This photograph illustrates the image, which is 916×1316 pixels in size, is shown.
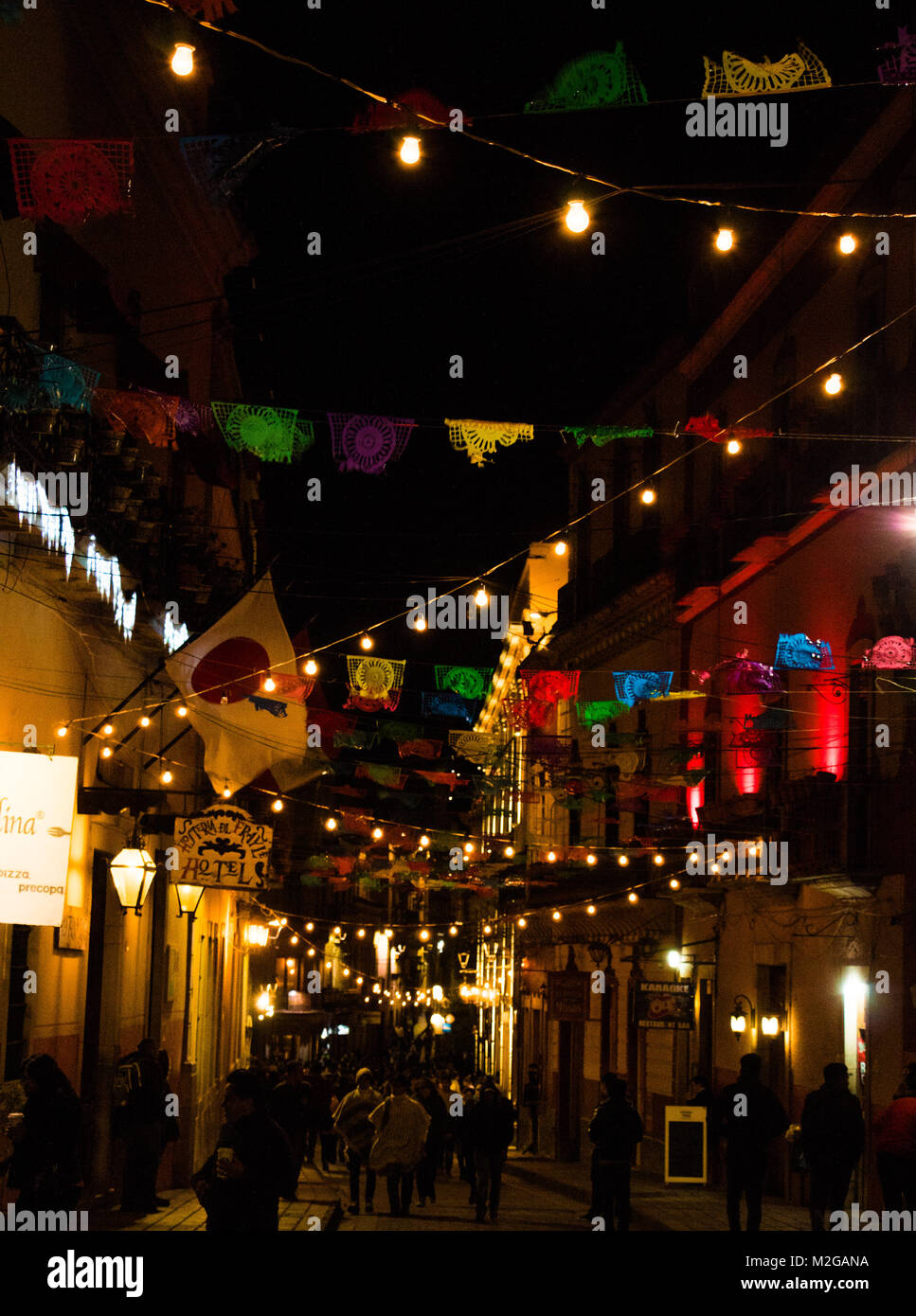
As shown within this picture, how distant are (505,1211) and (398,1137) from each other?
319cm

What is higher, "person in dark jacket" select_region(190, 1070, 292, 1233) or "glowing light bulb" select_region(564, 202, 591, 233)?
"glowing light bulb" select_region(564, 202, 591, 233)

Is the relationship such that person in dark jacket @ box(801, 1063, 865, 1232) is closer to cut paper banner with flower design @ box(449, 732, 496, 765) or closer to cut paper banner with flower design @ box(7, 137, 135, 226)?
cut paper banner with flower design @ box(7, 137, 135, 226)

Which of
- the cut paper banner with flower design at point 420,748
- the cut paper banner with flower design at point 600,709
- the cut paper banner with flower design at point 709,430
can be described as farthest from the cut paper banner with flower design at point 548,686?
→ the cut paper banner with flower design at point 709,430

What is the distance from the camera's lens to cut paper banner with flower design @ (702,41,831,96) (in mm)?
10445

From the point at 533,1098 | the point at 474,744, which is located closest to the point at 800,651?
the point at 474,744

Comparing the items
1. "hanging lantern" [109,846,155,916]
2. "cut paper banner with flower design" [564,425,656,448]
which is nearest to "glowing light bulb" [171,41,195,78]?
"cut paper banner with flower design" [564,425,656,448]

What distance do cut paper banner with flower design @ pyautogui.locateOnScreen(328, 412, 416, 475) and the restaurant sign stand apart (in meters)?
14.7

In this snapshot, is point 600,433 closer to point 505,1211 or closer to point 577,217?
point 577,217

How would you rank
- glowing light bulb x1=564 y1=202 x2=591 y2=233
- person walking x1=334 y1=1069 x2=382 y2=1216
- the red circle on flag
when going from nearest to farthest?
glowing light bulb x1=564 y1=202 x2=591 y2=233 → the red circle on flag → person walking x1=334 y1=1069 x2=382 y2=1216

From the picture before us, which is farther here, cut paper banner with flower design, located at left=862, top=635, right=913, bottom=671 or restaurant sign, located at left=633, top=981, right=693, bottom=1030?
restaurant sign, located at left=633, top=981, right=693, bottom=1030

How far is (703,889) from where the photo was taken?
1105 inches

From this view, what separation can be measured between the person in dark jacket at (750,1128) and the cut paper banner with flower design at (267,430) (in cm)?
751

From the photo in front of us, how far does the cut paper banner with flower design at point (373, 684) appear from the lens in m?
23.1
